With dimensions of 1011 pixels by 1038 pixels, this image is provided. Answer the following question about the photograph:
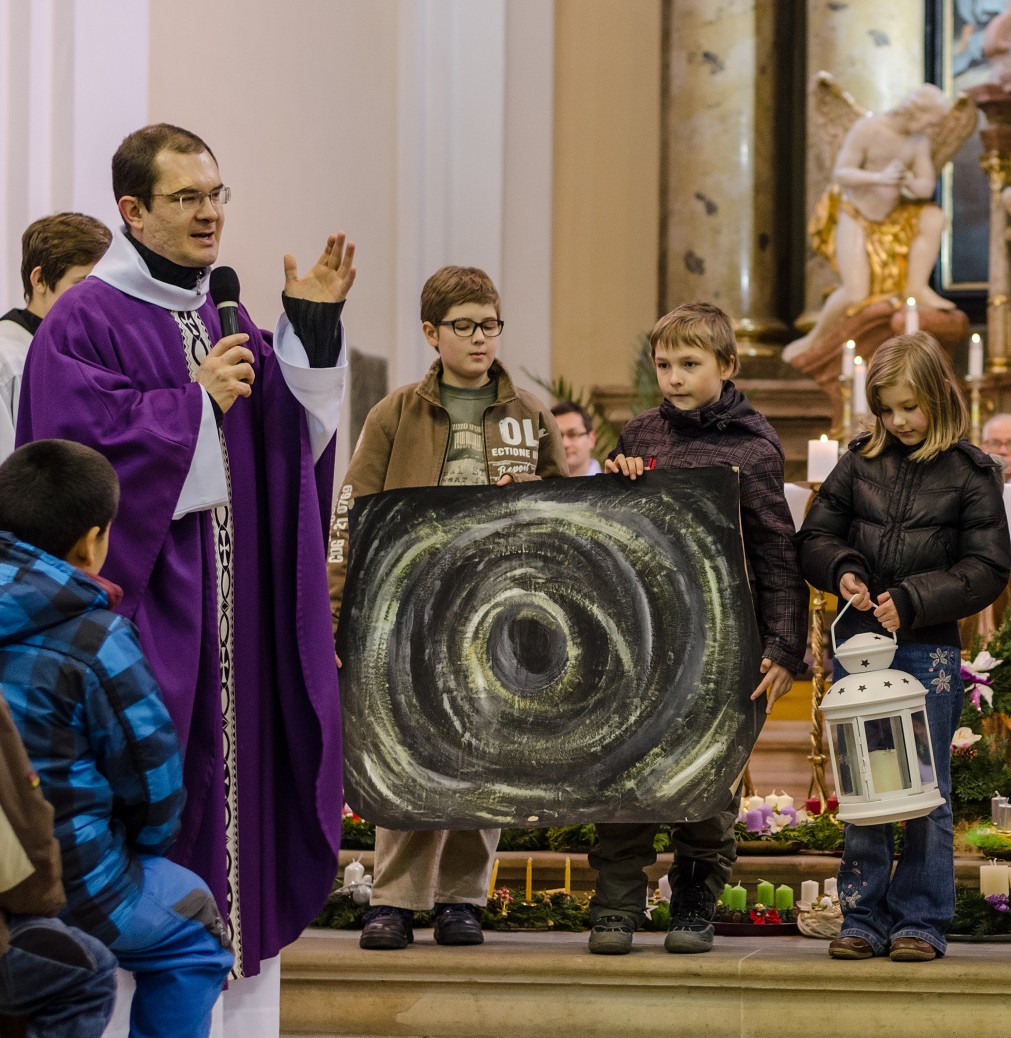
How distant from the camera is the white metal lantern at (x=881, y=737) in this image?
394 cm

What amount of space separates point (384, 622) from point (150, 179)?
124cm

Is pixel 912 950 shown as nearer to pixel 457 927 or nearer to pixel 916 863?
pixel 916 863

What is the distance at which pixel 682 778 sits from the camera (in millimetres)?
4105

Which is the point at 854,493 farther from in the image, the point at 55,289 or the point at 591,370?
the point at 591,370

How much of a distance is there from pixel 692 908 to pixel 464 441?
4.01 feet

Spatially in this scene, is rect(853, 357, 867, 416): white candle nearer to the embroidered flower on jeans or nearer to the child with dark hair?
the embroidered flower on jeans

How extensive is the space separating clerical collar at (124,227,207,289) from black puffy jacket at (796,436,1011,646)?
1.52m

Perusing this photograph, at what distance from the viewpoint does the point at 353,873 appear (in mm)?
4773

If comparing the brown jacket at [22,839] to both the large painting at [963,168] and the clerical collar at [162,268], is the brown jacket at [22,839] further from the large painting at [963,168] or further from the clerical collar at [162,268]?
the large painting at [963,168]

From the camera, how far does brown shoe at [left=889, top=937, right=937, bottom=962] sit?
12.9 feet

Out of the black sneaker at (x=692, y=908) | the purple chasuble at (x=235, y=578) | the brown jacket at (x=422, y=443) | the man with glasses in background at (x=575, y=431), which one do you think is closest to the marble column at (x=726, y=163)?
the man with glasses in background at (x=575, y=431)

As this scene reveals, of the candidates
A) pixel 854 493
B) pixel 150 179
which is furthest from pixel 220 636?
pixel 854 493

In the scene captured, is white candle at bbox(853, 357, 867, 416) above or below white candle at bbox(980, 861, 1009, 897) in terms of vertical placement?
above

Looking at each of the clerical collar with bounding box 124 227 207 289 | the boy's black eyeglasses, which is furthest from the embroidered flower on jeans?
the clerical collar with bounding box 124 227 207 289
